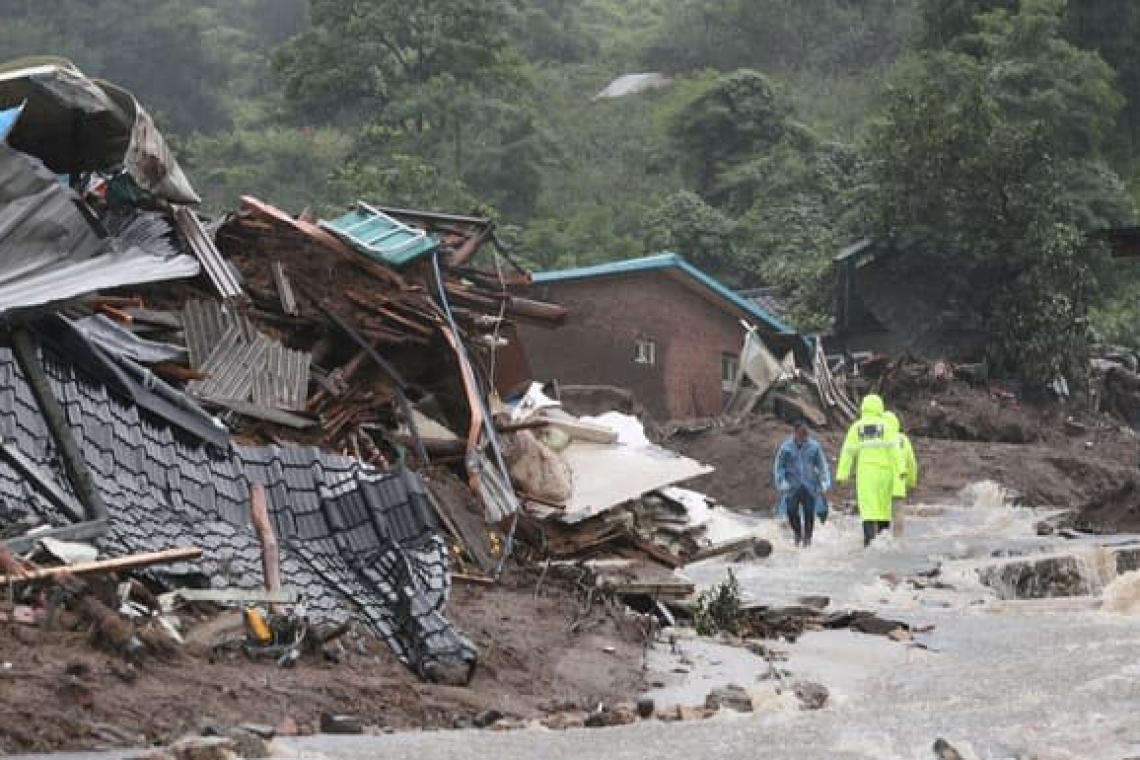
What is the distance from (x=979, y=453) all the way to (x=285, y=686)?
2236 centimetres

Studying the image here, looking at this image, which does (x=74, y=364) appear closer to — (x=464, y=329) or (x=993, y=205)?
(x=464, y=329)

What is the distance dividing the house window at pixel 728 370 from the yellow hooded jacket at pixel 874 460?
48.9ft

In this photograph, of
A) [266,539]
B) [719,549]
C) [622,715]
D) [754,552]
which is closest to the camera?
[622,715]

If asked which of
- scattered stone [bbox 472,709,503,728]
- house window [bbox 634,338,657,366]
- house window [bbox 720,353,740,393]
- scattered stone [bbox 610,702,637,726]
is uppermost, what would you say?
scattered stone [bbox 472,709,503,728]

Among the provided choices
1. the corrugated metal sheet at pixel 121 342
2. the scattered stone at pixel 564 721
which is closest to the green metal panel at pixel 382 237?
the corrugated metal sheet at pixel 121 342

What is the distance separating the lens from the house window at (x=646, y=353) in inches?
1379

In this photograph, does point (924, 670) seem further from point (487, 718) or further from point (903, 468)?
point (903, 468)

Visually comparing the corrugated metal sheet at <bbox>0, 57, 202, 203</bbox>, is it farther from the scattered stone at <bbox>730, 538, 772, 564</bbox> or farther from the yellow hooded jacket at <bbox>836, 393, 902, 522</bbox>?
the yellow hooded jacket at <bbox>836, 393, 902, 522</bbox>

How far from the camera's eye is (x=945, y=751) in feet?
29.5

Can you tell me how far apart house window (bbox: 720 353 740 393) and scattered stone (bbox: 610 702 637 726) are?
25436 millimetres

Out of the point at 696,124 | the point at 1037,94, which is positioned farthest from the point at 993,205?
the point at 696,124

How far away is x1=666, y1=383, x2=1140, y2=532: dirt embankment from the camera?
28.2 meters

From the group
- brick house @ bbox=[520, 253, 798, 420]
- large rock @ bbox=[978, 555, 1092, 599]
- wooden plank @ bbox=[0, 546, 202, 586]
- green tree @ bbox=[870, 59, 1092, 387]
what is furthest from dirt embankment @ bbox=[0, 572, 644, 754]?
green tree @ bbox=[870, 59, 1092, 387]

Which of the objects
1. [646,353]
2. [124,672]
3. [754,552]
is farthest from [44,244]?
[646,353]
